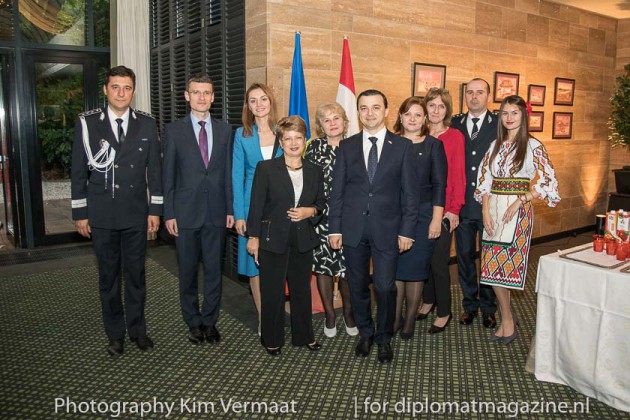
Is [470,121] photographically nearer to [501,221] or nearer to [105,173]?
[501,221]

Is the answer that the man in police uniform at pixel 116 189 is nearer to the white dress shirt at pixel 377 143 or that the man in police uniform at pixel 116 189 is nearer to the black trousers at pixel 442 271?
the white dress shirt at pixel 377 143

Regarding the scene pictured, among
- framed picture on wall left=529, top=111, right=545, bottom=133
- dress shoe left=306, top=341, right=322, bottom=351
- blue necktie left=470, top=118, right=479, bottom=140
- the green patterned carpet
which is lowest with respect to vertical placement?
the green patterned carpet

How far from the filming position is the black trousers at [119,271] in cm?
315

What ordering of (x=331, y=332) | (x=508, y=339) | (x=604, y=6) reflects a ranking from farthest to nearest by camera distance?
(x=604, y=6), (x=331, y=332), (x=508, y=339)

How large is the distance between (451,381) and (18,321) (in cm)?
304

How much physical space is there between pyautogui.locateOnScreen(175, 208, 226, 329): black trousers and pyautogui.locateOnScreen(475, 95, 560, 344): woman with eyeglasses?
1692mm

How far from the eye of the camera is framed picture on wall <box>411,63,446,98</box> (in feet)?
16.9

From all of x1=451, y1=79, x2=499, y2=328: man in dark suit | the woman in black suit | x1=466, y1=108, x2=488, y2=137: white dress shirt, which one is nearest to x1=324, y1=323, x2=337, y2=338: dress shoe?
the woman in black suit

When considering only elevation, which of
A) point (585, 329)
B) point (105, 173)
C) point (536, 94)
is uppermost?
point (536, 94)

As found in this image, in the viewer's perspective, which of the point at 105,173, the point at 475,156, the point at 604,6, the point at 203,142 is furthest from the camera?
the point at 604,6

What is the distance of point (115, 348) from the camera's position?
3250 mm

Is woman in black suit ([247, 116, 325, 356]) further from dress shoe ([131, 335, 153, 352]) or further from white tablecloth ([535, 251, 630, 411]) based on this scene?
white tablecloth ([535, 251, 630, 411])

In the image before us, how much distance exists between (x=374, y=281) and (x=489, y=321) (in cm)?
110

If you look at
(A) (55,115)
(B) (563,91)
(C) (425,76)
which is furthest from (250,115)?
(B) (563,91)
